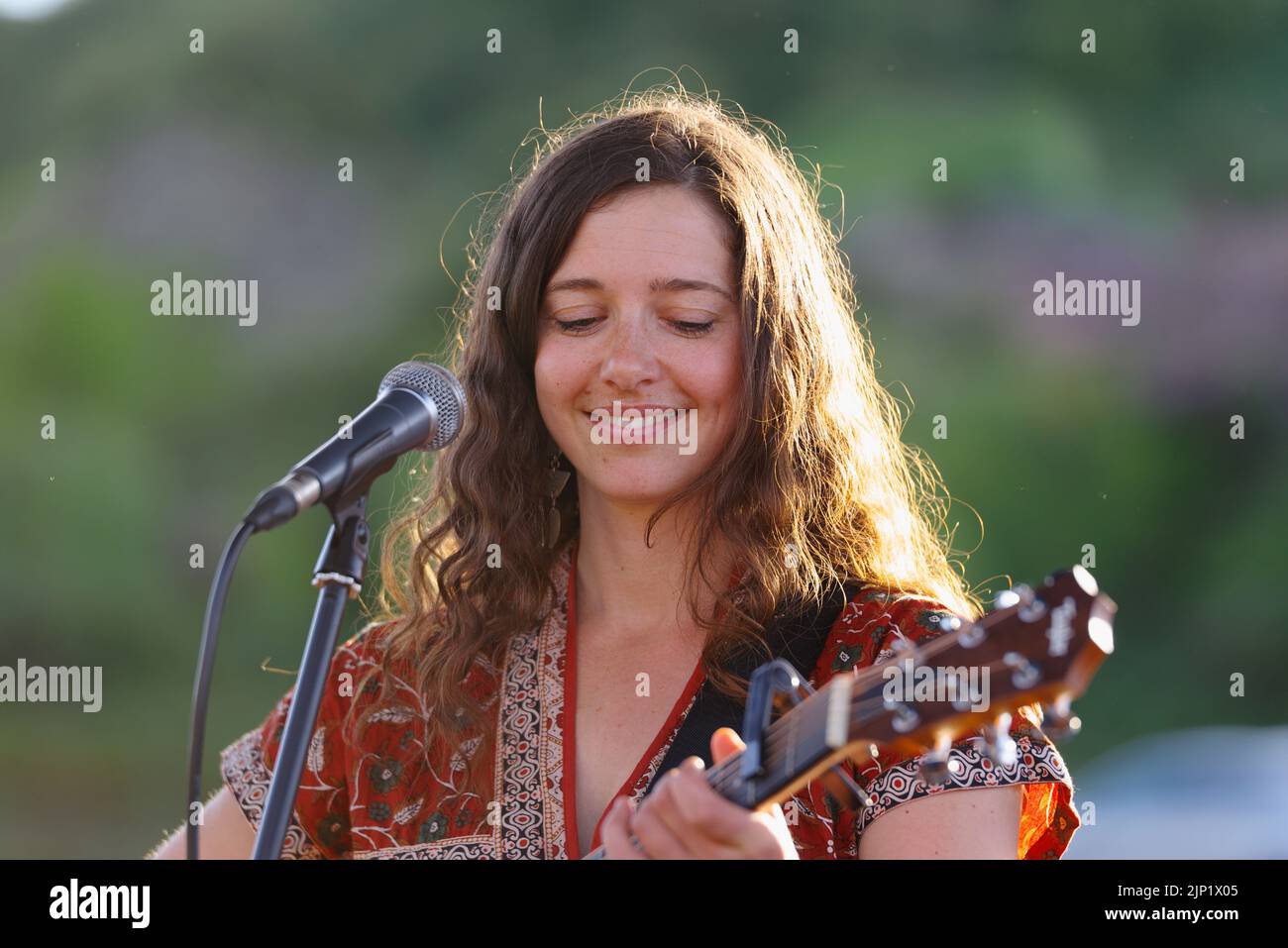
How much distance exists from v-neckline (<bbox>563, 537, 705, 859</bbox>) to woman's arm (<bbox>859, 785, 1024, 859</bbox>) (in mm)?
388

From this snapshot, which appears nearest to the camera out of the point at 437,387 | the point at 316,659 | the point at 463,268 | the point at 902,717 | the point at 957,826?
the point at 902,717

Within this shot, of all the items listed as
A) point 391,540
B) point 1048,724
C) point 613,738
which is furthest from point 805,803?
point 391,540

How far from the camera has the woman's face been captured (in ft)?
7.27

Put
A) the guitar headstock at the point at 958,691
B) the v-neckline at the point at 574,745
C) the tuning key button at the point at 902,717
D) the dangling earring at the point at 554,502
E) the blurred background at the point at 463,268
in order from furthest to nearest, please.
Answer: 1. the blurred background at the point at 463,268
2. the dangling earring at the point at 554,502
3. the v-neckline at the point at 574,745
4. the tuning key button at the point at 902,717
5. the guitar headstock at the point at 958,691

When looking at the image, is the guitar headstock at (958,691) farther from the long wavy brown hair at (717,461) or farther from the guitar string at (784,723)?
the long wavy brown hair at (717,461)

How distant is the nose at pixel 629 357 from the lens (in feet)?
7.15

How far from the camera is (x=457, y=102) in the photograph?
7535 mm

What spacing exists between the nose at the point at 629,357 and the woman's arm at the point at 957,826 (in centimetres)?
74

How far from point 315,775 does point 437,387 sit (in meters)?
0.97

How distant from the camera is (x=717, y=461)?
229 centimetres

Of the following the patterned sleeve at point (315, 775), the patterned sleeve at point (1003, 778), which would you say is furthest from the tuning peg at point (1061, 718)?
the patterned sleeve at point (315, 775)

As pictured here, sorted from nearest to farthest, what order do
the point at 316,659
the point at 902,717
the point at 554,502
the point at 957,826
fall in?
the point at 902,717 → the point at 316,659 → the point at 957,826 → the point at 554,502

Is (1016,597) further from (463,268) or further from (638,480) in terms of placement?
(463,268)

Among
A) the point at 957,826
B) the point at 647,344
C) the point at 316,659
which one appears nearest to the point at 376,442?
the point at 316,659
